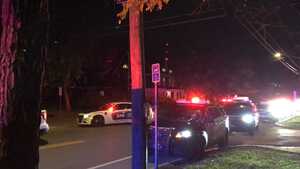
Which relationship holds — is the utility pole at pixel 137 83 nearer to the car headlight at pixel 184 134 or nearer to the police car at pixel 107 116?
the car headlight at pixel 184 134

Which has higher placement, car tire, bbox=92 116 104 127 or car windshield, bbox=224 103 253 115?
car windshield, bbox=224 103 253 115

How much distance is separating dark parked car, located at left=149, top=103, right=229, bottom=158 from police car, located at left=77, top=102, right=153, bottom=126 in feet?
45.4

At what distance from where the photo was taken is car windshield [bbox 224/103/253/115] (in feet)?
87.3

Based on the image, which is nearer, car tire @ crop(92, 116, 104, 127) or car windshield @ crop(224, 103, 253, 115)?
car windshield @ crop(224, 103, 253, 115)

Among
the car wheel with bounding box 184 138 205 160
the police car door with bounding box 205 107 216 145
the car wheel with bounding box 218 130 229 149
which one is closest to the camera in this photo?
the car wheel with bounding box 184 138 205 160

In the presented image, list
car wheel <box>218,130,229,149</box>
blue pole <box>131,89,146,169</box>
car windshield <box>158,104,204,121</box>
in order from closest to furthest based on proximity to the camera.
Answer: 1. blue pole <box>131,89,146,169</box>
2. car windshield <box>158,104,204,121</box>
3. car wheel <box>218,130,229,149</box>

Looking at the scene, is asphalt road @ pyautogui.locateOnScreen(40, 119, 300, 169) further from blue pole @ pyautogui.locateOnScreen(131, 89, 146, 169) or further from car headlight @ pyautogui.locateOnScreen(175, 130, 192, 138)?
blue pole @ pyautogui.locateOnScreen(131, 89, 146, 169)

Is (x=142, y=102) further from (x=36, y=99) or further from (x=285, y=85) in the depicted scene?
(x=285, y=85)

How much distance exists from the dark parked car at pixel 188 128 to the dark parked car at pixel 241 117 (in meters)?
7.18

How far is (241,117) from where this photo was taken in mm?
26547

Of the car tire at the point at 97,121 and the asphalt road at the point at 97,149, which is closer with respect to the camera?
the asphalt road at the point at 97,149

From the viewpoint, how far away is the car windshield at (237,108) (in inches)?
1048

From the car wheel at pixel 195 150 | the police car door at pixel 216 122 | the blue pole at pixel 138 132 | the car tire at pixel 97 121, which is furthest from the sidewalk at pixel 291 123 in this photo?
the blue pole at pixel 138 132

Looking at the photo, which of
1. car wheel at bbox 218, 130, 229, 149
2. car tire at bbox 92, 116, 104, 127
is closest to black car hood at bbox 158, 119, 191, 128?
car wheel at bbox 218, 130, 229, 149
